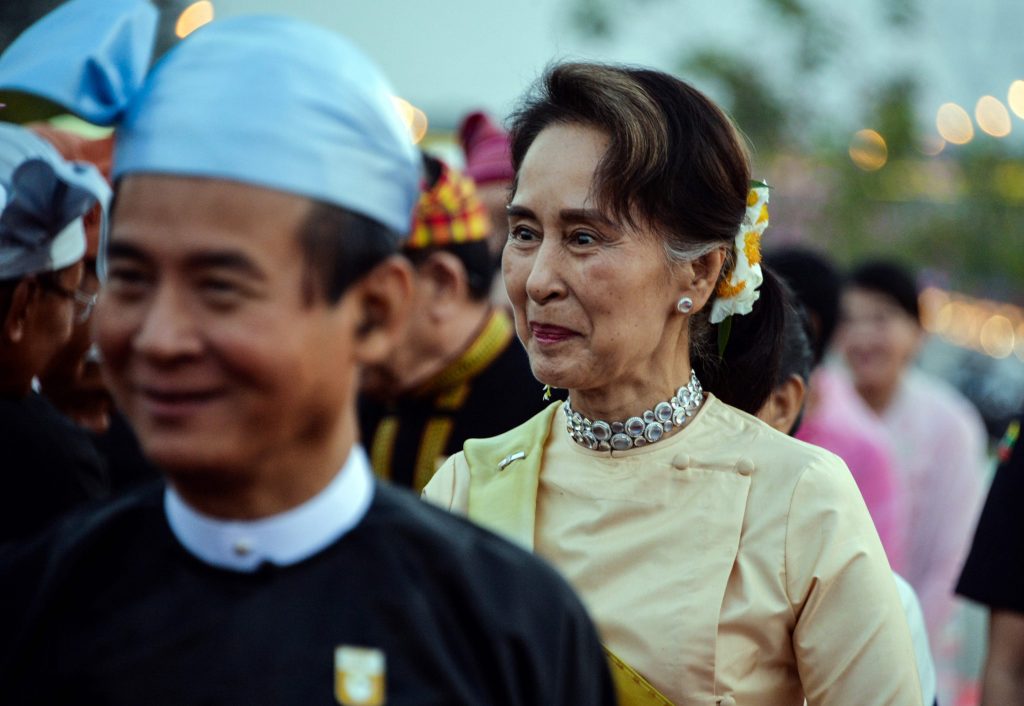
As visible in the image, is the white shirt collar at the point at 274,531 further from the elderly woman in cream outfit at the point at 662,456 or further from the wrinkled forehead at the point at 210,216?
the elderly woman in cream outfit at the point at 662,456

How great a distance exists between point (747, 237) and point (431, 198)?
6.00 ft

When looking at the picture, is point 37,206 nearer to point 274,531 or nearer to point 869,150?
point 274,531

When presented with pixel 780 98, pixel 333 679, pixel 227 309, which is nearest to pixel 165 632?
pixel 333 679

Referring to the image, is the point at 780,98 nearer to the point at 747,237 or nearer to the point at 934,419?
the point at 934,419

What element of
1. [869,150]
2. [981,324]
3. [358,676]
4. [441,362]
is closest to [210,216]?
[358,676]

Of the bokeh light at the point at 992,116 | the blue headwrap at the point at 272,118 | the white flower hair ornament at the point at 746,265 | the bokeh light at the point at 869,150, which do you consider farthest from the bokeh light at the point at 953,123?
the blue headwrap at the point at 272,118

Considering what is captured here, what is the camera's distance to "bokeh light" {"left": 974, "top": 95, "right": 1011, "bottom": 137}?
1972 centimetres

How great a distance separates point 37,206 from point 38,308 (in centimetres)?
22

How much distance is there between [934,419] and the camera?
6.48m

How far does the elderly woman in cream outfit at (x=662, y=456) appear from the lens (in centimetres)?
258

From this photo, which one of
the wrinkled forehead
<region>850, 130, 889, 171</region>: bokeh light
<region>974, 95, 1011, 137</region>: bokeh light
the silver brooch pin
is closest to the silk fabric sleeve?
the silver brooch pin

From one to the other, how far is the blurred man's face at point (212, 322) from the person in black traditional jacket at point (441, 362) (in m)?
2.75

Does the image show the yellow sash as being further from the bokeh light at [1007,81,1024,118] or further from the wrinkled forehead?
the bokeh light at [1007,81,1024,118]

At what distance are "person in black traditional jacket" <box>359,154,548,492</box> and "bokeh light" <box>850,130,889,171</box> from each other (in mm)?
13687
